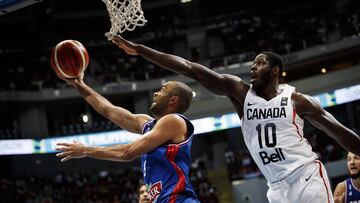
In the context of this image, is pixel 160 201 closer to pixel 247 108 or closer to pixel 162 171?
pixel 162 171

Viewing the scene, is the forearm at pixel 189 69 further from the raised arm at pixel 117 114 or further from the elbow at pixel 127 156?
the elbow at pixel 127 156

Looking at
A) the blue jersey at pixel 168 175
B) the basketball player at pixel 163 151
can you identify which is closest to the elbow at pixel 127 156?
the basketball player at pixel 163 151

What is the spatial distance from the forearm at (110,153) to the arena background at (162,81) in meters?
15.7

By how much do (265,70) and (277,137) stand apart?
0.55 metres

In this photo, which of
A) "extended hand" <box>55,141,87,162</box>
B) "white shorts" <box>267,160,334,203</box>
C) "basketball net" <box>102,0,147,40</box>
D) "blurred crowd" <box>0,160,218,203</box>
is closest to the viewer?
"extended hand" <box>55,141,87,162</box>

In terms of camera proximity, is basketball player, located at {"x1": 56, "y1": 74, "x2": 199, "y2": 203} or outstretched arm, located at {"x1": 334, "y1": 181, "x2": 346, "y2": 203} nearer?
basketball player, located at {"x1": 56, "y1": 74, "x2": 199, "y2": 203}

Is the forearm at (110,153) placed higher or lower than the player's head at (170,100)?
lower

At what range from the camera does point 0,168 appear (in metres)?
23.6

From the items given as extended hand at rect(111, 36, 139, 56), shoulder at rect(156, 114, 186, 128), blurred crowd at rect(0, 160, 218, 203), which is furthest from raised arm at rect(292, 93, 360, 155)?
blurred crowd at rect(0, 160, 218, 203)

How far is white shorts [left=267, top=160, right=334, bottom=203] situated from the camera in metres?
3.94

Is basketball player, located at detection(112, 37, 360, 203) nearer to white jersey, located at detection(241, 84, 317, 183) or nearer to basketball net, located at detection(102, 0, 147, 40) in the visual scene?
white jersey, located at detection(241, 84, 317, 183)

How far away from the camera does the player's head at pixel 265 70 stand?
4.20 m

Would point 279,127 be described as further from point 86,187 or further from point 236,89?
point 86,187

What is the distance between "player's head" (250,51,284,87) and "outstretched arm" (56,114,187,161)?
784 mm
